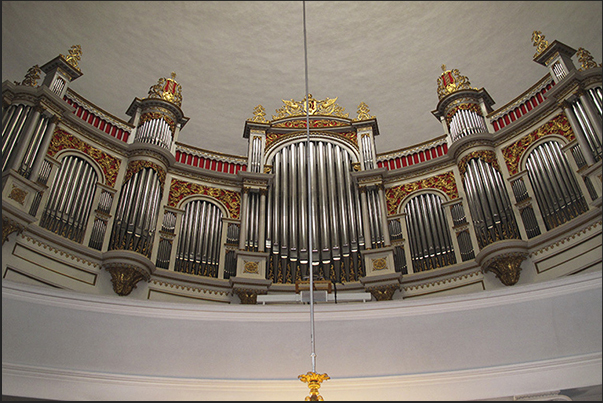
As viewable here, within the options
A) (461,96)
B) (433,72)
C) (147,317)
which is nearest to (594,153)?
(461,96)

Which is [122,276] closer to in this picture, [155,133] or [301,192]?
[155,133]

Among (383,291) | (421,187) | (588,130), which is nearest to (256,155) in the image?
(421,187)

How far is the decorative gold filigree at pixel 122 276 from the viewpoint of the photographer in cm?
786

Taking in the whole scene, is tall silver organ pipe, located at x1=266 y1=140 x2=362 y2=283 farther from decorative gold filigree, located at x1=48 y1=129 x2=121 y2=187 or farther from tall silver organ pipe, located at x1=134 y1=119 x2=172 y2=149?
decorative gold filigree, located at x1=48 y1=129 x2=121 y2=187

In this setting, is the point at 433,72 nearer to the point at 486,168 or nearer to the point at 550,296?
the point at 486,168

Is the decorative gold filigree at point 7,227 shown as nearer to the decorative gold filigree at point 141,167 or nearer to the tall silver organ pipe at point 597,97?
the decorative gold filigree at point 141,167

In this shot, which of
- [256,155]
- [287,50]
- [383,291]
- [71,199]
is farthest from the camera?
[287,50]

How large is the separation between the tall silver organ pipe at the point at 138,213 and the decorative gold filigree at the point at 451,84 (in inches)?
233

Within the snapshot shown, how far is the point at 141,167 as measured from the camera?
30.2 feet

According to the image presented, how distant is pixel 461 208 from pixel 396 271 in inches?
65.9

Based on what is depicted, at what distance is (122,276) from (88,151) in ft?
7.97

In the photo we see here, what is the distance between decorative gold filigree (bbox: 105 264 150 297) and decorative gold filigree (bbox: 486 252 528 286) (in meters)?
5.59

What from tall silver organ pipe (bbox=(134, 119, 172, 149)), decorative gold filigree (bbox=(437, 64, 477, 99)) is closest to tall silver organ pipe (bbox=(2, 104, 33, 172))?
tall silver organ pipe (bbox=(134, 119, 172, 149))

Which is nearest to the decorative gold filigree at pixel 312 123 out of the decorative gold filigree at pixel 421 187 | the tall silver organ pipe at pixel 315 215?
the tall silver organ pipe at pixel 315 215
